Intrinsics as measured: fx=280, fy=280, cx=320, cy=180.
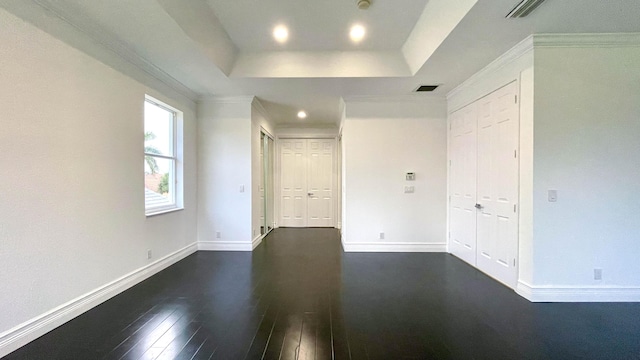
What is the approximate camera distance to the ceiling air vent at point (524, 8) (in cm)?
211

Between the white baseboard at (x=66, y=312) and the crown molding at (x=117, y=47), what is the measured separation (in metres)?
2.28

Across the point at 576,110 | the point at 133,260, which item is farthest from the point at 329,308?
the point at 576,110

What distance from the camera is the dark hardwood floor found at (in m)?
1.91

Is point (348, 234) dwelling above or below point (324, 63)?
below

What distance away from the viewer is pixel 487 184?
3455mm

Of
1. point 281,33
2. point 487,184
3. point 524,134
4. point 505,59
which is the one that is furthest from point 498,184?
point 281,33

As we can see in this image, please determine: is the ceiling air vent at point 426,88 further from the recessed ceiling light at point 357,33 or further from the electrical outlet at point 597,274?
the electrical outlet at point 597,274

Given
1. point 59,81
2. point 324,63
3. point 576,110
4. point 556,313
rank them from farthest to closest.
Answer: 1. point 324,63
2. point 576,110
3. point 556,313
4. point 59,81

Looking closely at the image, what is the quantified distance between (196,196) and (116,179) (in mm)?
1772

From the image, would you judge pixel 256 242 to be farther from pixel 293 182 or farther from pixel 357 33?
pixel 357 33

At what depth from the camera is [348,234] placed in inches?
181

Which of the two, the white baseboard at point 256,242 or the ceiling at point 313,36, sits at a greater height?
the ceiling at point 313,36

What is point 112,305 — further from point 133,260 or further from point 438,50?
point 438,50

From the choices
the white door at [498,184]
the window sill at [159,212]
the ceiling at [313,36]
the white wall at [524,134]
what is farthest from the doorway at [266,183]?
the white wall at [524,134]
